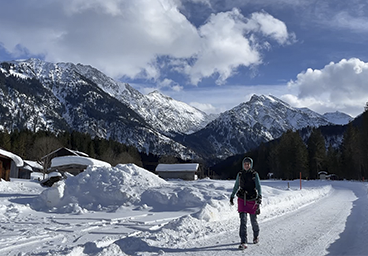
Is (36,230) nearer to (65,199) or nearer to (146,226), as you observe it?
(146,226)

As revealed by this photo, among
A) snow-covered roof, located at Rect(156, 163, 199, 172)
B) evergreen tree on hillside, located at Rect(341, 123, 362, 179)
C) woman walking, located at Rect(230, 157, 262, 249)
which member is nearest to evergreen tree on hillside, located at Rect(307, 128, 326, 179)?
evergreen tree on hillside, located at Rect(341, 123, 362, 179)

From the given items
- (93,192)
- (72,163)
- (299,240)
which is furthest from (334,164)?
(299,240)

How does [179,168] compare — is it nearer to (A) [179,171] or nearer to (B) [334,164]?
(A) [179,171]

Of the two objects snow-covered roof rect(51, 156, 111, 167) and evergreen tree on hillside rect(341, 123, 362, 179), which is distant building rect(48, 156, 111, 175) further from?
evergreen tree on hillside rect(341, 123, 362, 179)

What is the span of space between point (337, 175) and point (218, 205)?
77736 millimetres

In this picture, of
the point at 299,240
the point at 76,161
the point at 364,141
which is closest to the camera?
the point at 299,240

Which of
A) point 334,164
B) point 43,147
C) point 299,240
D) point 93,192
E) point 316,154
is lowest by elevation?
point 299,240

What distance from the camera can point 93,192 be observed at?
16.7m

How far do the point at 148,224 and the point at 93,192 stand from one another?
6.71 meters

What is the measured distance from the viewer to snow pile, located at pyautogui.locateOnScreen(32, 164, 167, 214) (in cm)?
1562

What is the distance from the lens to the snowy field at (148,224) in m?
7.39

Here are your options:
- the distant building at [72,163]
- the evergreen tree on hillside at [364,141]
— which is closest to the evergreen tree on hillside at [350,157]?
the evergreen tree on hillside at [364,141]

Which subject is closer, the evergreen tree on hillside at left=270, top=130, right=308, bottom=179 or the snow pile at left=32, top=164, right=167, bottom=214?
the snow pile at left=32, top=164, right=167, bottom=214

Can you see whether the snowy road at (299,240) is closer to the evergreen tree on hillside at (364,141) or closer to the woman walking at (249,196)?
the woman walking at (249,196)
